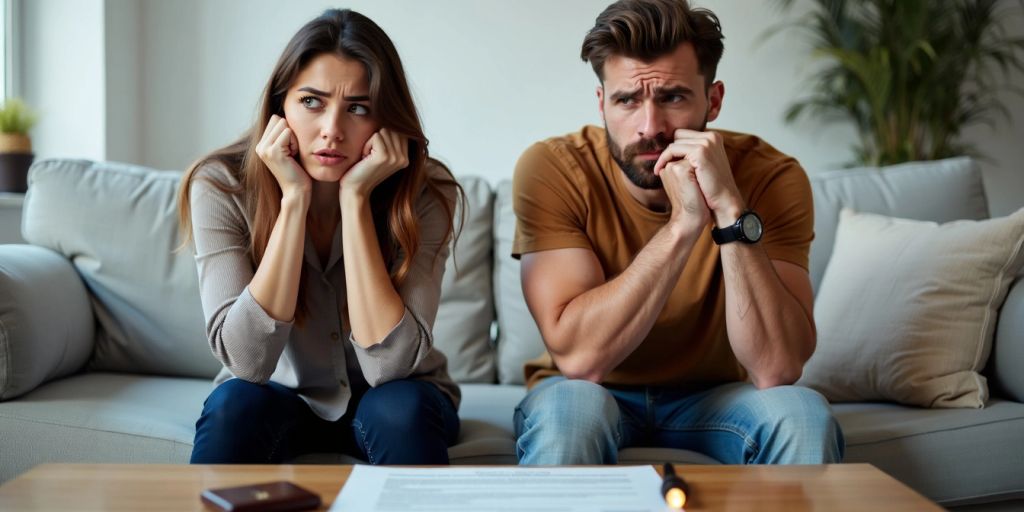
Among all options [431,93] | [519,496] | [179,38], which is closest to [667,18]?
[519,496]

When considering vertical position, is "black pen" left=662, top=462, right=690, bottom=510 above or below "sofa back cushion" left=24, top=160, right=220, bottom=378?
above

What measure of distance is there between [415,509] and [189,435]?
2.79ft

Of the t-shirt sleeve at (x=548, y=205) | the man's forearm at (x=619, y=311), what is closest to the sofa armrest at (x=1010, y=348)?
the man's forearm at (x=619, y=311)

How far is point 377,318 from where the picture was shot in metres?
1.50

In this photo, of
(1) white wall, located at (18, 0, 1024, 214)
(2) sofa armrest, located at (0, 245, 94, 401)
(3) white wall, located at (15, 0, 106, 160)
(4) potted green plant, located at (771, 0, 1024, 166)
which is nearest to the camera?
(2) sofa armrest, located at (0, 245, 94, 401)

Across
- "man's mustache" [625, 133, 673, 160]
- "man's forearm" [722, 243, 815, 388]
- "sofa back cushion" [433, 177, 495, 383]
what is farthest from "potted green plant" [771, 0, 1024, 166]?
"man's forearm" [722, 243, 815, 388]

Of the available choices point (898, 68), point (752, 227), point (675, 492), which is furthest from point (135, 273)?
point (898, 68)

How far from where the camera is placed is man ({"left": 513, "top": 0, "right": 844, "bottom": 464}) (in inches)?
61.3

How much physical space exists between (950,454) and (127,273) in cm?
173

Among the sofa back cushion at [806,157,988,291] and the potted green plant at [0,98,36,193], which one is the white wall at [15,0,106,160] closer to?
the potted green plant at [0,98,36,193]

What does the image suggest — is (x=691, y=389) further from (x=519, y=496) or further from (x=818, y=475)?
(x=519, y=496)

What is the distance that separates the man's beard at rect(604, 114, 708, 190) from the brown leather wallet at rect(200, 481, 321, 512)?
929 mm

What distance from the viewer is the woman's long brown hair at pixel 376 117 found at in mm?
1566

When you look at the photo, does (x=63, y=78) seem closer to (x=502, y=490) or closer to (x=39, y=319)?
(x=39, y=319)
